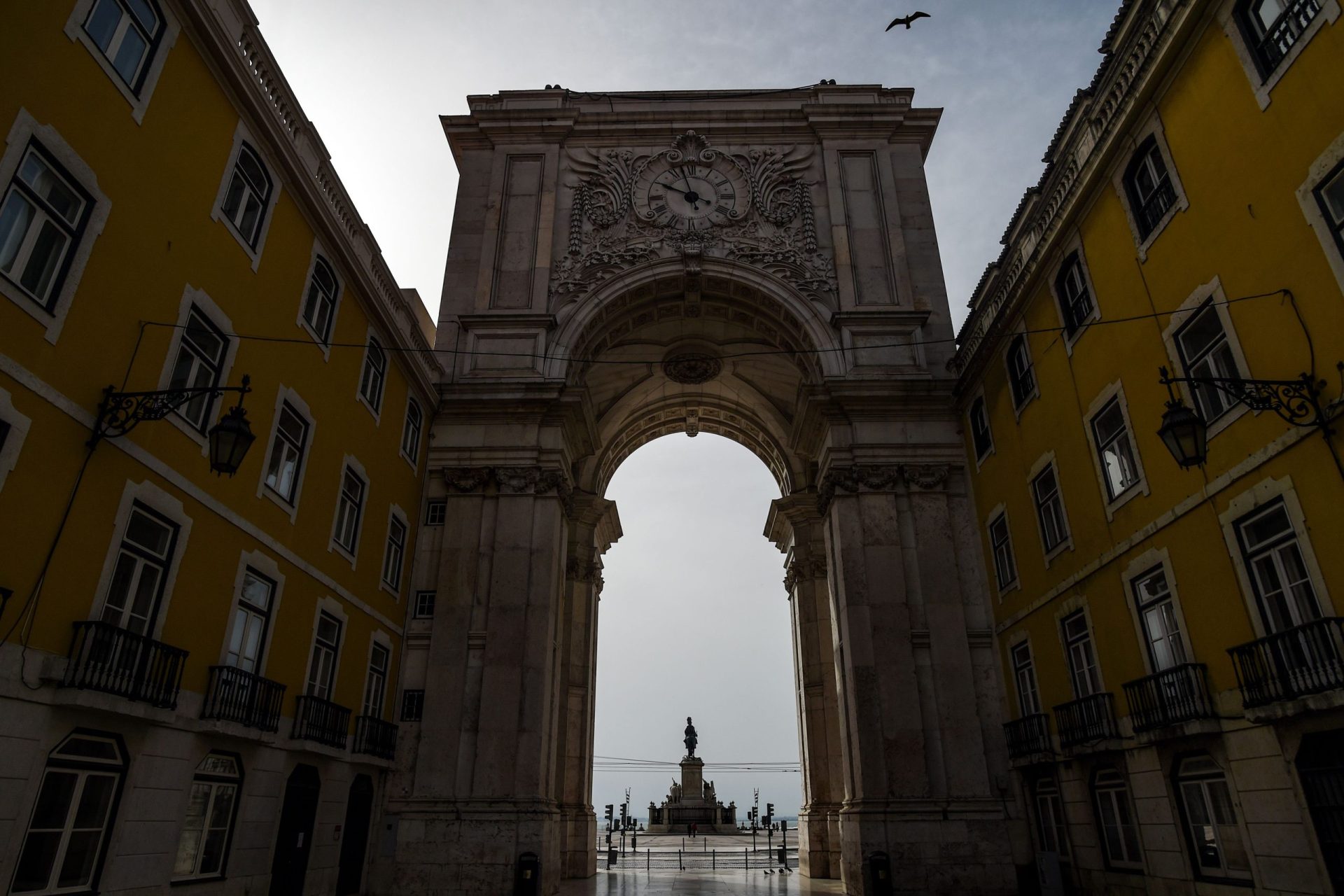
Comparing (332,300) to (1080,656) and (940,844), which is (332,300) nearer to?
(1080,656)

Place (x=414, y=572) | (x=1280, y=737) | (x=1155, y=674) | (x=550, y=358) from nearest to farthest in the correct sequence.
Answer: (x=1280, y=737), (x=1155, y=674), (x=414, y=572), (x=550, y=358)

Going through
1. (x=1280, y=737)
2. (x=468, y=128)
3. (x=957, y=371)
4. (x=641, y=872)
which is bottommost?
(x=641, y=872)

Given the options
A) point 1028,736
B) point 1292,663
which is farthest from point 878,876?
point 1292,663

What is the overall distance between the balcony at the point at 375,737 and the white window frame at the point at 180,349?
780 cm

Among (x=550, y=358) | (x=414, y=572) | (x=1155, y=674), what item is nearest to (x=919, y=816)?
(x=1155, y=674)

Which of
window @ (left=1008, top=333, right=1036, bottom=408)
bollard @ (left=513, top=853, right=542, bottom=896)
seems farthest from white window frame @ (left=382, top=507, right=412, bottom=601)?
window @ (left=1008, top=333, right=1036, bottom=408)

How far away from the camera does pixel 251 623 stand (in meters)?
13.7

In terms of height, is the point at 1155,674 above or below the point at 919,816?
above

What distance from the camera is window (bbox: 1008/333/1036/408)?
715 inches

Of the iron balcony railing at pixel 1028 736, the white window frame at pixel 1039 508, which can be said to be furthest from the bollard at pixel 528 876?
the white window frame at pixel 1039 508

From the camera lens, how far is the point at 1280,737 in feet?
33.8

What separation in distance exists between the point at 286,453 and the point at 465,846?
9.96m

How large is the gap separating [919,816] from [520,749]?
9396 millimetres

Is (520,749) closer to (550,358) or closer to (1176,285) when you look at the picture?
(550,358)
